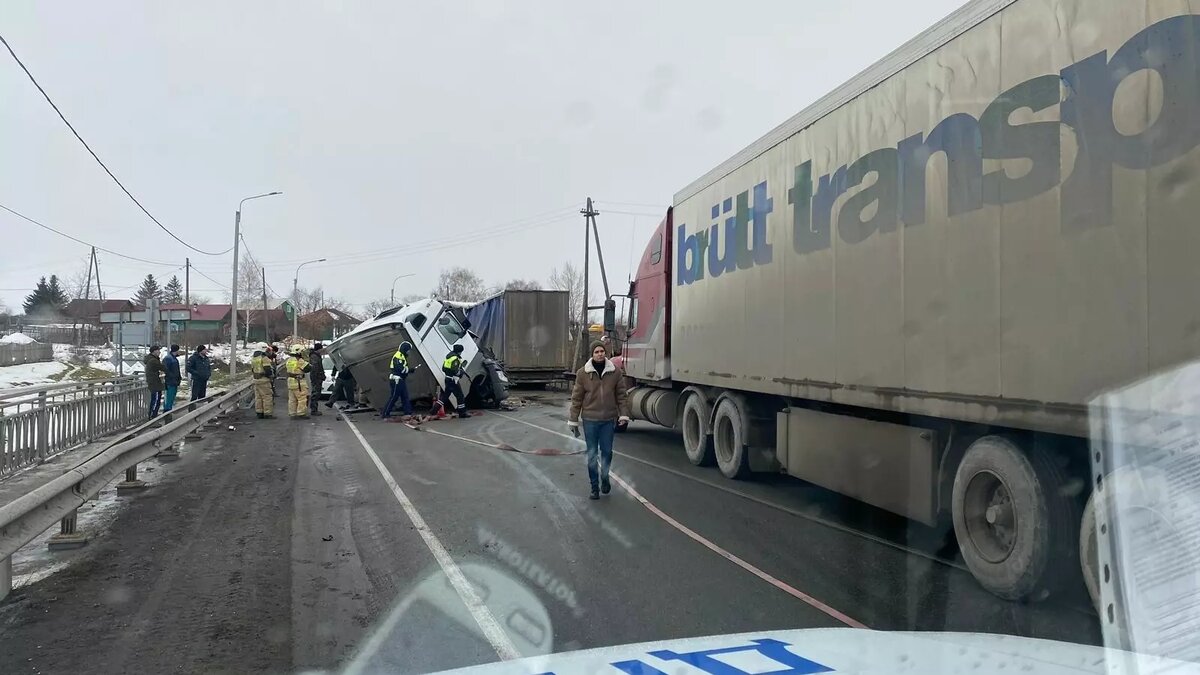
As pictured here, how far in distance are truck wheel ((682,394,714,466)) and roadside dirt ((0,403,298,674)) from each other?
197 inches

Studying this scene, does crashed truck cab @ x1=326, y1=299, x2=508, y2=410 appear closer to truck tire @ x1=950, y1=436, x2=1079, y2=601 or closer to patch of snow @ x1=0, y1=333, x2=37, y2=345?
truck tire @ x1=950, y1=436, x2=1079, y2=601

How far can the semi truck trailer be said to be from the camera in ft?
12.6

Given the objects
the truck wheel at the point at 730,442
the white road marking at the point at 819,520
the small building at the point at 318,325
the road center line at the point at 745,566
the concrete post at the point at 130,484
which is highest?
the small building at the point at 318,325

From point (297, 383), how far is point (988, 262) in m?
16.2

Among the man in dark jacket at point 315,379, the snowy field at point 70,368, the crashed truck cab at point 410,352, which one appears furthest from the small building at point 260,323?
the crashed truck cab at point 410,352

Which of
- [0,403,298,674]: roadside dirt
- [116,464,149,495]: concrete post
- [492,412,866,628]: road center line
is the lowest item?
[0,403,298,674]: roadside dirt

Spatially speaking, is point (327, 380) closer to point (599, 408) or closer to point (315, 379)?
point (315, 379)

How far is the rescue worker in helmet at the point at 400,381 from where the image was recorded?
56.2 ft

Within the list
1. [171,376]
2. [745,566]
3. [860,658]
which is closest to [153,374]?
[171,376]

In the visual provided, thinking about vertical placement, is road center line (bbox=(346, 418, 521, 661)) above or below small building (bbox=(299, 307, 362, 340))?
below

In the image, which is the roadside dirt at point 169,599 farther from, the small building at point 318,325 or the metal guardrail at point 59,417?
the small building at point 318,325

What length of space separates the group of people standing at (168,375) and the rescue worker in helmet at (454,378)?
17.5 feet

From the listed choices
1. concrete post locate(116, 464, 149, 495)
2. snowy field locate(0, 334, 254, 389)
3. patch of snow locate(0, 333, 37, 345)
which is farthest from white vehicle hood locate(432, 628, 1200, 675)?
patch of snow locate(0, 333, 37, 345)

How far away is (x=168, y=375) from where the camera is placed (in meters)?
17.2
